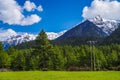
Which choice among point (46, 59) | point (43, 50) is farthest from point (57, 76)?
point (46, 59)

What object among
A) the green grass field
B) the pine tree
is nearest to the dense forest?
the pine tree

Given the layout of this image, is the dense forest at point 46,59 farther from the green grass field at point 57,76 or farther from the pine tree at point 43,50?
the green grass field at point 57,76

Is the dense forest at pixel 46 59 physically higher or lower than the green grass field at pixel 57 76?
higher

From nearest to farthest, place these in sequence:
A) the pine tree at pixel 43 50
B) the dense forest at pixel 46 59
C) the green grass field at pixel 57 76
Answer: the green grass field at pixel 57 76, the pine tree at pixel 43 50, the dense forest at pixel 46 59

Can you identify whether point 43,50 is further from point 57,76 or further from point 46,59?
point 57,76

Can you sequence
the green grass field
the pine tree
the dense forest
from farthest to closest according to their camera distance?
the dense forest < the pine tree < the green grass field

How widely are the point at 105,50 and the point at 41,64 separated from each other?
82.6m

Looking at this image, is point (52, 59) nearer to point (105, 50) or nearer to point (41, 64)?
point (41, 64)

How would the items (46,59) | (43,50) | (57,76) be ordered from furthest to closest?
(46,59) < (43,50) < (57,76)

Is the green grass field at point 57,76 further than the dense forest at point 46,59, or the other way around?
the dense forest at point 46,59

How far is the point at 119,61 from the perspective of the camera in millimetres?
114125

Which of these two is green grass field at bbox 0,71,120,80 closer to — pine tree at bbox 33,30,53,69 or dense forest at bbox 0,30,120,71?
dense forest at bbox 0,30,120,71

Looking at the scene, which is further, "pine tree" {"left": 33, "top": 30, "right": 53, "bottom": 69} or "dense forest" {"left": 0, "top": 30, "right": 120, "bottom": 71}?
"dense forest" {"left": 0, "top": 30, "right": 120, "bottom": 71}

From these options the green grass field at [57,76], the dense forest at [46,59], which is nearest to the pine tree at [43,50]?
the dense forest at [46,59]
